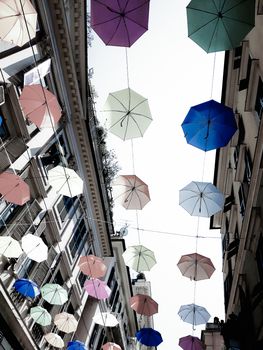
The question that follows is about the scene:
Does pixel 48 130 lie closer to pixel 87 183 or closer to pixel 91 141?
pixel 91 141

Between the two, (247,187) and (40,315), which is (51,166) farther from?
(247,187)

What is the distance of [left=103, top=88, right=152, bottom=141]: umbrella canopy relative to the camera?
31.1 feet

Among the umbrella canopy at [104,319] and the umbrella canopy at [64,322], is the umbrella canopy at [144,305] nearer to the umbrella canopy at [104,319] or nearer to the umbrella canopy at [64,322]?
the umbrella canopy at [64,322]

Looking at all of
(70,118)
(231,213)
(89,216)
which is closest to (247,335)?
(231,213)

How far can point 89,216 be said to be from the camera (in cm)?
2048

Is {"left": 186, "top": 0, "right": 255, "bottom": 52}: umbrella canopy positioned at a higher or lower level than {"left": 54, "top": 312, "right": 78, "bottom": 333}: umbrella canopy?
higher

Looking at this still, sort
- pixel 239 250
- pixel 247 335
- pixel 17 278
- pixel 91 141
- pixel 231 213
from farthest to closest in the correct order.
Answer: pixel 91 141
pixel 231 213
pixel 239 250
pixel 17 278
pixel 247 335

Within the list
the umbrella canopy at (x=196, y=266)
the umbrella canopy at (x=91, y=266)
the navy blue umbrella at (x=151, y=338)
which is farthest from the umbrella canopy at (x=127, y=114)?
the navy blue umbrella at (x=151, y=338)

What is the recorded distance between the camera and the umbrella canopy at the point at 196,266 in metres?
13.0

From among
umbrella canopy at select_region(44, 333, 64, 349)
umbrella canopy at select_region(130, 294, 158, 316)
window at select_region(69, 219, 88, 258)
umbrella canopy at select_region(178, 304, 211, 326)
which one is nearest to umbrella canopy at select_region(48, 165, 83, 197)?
umbrella canopy at select_region(130, 294, 158, 316)

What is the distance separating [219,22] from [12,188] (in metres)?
8.08

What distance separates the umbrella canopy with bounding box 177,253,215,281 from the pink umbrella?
12.7ft

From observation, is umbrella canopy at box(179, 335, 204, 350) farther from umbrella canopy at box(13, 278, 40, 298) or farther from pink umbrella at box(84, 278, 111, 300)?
umbrella canopy at box(13, 278, 40, 298)

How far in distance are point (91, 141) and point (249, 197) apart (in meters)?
9.57
